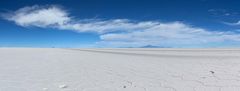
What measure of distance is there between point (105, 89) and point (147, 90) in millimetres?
569

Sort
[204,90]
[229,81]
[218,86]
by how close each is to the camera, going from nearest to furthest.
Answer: [204,90] → [218,86] → [229,81]

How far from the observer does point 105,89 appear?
2.91m

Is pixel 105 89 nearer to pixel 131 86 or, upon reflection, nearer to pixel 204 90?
pixel 131 86

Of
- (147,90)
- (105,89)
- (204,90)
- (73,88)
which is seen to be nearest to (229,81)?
(204,90)

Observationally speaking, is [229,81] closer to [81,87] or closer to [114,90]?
[114,90]

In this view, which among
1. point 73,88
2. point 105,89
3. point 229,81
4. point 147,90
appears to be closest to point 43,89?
point 73,88

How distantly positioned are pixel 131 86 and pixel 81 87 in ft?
2.34

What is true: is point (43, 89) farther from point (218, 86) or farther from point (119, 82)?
point (218, 86)

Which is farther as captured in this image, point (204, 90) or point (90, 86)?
point (90, 86)

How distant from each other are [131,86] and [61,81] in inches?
44.8

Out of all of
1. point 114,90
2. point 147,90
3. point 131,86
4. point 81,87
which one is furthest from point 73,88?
point 147,90

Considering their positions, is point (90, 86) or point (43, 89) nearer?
point (43, 89)

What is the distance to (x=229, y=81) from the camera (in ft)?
10.8

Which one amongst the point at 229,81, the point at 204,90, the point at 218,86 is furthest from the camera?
the point at 229,81
